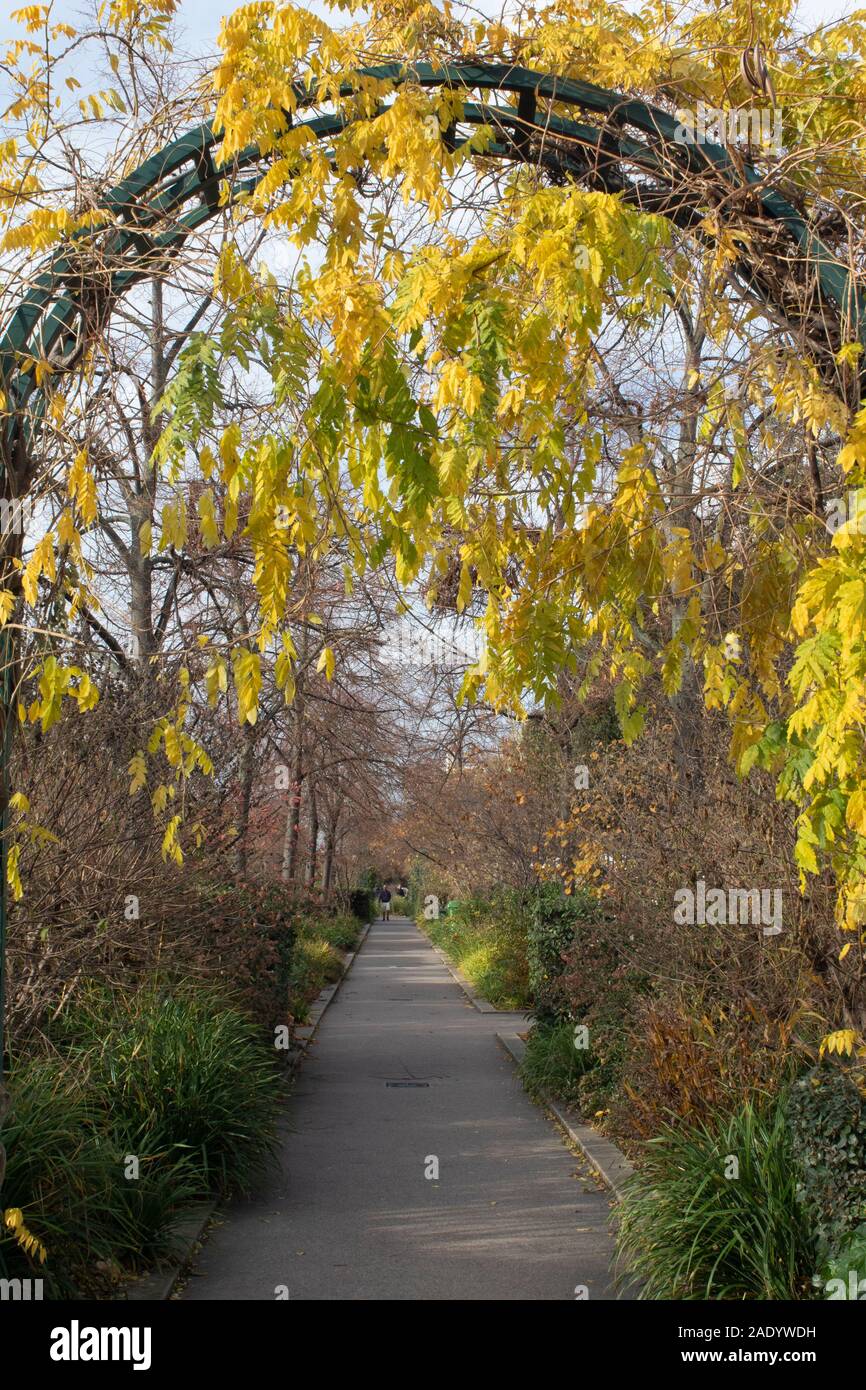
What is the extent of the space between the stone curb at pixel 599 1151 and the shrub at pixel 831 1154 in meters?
1.72

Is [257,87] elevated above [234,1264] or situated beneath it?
elevated above

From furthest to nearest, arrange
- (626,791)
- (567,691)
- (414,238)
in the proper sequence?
(567,691) < (626,791) < (414,238)

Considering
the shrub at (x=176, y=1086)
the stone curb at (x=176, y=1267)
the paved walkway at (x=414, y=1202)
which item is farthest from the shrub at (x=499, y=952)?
the stone curb at (x=176, y=1267)

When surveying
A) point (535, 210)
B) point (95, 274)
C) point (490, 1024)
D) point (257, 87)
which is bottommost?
point (490, 1024)

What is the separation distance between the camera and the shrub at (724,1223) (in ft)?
17.2

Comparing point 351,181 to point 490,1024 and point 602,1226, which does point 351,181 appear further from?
point 490,1024

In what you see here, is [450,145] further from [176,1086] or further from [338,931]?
[338,931]

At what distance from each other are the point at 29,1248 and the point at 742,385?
492 centimetres

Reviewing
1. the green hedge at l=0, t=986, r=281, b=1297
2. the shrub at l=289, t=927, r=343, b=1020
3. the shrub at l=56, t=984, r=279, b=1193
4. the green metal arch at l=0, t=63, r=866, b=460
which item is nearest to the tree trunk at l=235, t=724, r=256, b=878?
the shrub at l=289, t=927, r=343, b=1020

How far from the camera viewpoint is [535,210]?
4.27 metres

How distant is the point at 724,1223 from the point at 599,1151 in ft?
10.7

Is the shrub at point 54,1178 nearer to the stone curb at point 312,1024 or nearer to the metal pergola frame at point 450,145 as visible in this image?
the metal pergola frame at point 450,145

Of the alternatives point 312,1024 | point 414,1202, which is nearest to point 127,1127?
point 414,1202

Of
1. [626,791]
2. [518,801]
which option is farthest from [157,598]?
[518,801]
